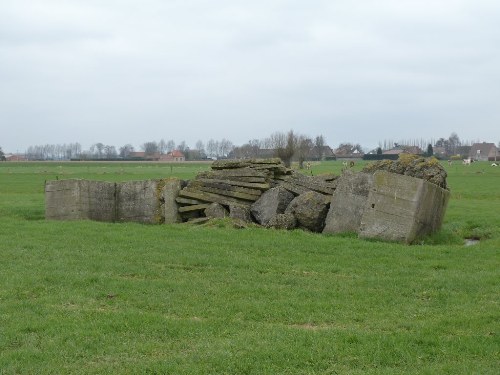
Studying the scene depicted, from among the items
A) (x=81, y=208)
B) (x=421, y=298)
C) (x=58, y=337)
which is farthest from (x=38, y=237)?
(x=421, y=298)

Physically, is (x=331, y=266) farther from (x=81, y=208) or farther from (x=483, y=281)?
(x=81, y=208)

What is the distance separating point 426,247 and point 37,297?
856cm

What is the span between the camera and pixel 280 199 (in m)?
17.8

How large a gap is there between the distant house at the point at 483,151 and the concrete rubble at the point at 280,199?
517 feet

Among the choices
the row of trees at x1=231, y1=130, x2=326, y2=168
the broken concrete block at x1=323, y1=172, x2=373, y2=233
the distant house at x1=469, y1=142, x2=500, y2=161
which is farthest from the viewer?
the distant house at x1=469, y1=142, x2=500, y2=161

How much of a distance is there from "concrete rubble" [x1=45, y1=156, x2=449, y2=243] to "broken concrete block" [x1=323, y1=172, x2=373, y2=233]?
3 centimetres

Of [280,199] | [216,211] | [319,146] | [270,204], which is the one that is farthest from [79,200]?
[319,146]

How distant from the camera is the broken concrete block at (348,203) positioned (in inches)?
633

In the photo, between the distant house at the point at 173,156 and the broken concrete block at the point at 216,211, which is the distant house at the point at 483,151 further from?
the broken concrete block at the point at 216,211

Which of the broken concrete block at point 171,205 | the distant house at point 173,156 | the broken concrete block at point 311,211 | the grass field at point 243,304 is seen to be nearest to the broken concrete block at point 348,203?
the broken concrete block at point 311,211

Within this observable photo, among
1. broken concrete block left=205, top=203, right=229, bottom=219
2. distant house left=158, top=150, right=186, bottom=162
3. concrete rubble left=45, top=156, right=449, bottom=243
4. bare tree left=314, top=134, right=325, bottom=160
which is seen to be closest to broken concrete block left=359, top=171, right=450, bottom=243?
concrete rubble left=45, top=156, right=449, bottom=243

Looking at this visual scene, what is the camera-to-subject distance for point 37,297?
29.5 ft

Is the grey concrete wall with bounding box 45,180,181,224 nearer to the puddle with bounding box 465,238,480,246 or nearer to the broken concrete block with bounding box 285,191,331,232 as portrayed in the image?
the broken concrete block with bounding box 285,191,331,232

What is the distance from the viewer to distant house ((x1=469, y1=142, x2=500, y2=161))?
167325 mm
